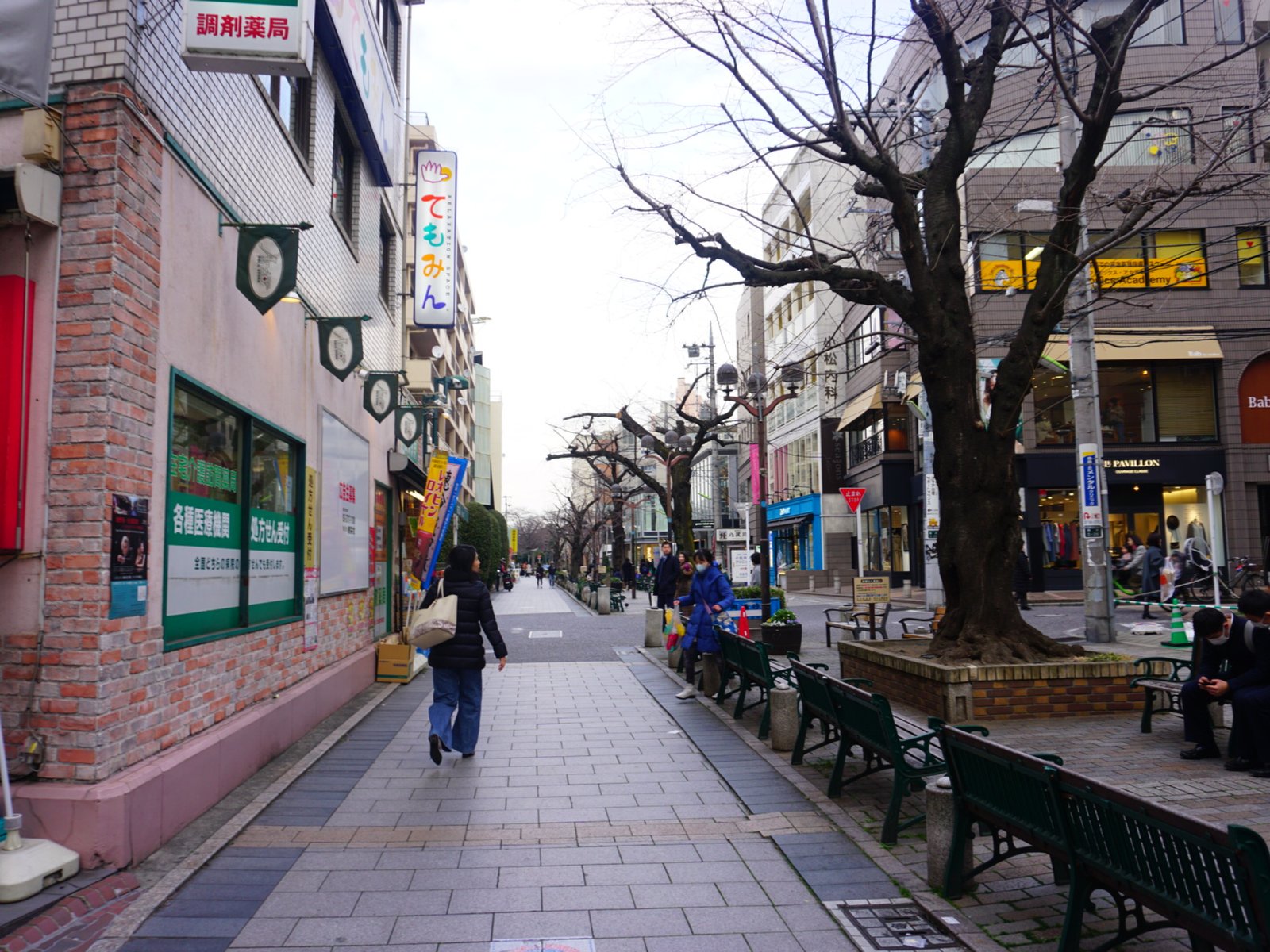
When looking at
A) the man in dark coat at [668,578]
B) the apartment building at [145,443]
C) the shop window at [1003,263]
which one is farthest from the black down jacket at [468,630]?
Result: the shop window at [1003,263]

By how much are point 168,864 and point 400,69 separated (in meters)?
15.6

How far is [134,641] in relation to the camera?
5785mm

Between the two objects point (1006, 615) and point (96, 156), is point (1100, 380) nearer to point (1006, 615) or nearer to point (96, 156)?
point (1006, 615)

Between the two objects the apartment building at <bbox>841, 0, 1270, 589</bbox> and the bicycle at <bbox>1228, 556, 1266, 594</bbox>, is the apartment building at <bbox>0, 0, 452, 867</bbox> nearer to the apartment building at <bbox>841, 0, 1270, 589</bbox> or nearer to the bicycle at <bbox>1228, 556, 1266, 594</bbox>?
the bicycle at <bbox>1228, 556, 1266, 594</bbox>

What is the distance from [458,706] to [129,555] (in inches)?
142

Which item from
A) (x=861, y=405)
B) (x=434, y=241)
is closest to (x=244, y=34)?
(x=434, y=241)

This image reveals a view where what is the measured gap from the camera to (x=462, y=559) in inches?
344

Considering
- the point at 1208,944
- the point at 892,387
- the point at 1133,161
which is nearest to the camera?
the point at 1208,944

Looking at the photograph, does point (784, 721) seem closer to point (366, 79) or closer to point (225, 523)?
point (225, 523)

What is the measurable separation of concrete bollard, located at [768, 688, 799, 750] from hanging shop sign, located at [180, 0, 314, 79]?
6274mm

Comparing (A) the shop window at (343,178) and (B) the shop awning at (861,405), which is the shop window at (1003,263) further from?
(A) the shop window at (343,178)

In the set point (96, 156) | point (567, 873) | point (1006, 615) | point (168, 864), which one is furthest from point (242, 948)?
point (1006, 615)

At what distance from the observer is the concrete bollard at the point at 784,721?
28.2 ft

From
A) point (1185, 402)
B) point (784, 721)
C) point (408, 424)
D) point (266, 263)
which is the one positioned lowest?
point (784, 721)
